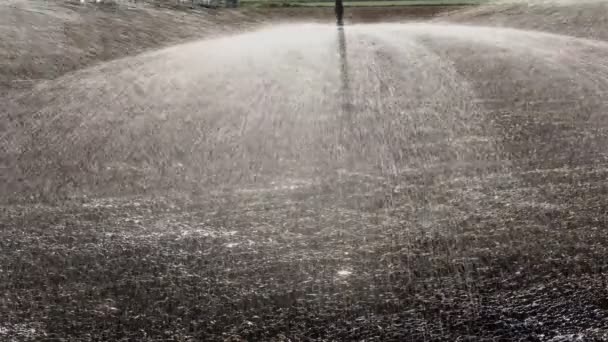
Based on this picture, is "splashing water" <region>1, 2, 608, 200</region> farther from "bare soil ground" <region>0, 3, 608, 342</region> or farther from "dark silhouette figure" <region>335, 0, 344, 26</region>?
"dark silhouette figure" <region>335, 0, 344, 26</region>

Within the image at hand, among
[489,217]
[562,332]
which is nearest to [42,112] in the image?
[489,217]

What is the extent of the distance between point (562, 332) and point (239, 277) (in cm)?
98

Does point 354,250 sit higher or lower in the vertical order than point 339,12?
lower

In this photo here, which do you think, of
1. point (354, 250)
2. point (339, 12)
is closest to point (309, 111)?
point (354, 250)

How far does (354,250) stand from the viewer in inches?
97.4

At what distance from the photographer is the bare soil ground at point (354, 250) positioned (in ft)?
6.62

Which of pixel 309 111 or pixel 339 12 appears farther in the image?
pixel 339 12

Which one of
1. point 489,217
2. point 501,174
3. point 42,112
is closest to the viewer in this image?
point 489,217

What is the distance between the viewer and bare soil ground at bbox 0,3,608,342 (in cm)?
202

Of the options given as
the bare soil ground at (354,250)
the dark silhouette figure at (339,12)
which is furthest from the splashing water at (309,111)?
the dark silhouette figure at (339,12)

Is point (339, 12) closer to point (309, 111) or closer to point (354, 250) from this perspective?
point (309, 111)

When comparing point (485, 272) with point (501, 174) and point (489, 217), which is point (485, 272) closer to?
point (489, 217)

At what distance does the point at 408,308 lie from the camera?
2.07 meters

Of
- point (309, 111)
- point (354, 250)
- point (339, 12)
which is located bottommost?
point (354, 250)
